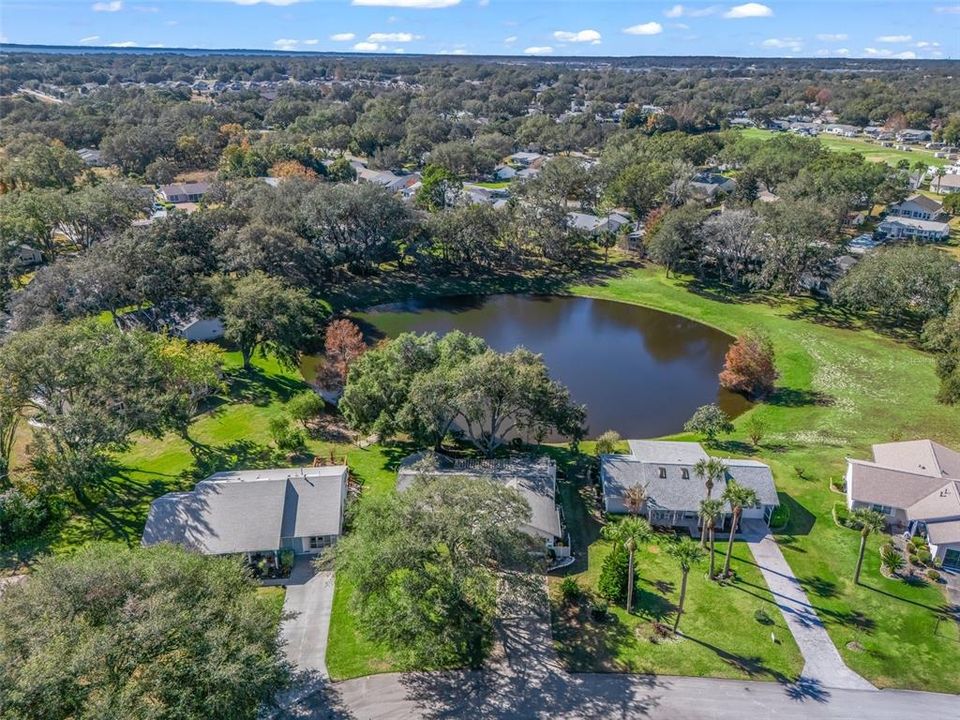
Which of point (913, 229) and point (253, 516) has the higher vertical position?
point (913, 229)

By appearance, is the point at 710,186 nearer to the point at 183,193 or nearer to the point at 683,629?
the point at 183,193

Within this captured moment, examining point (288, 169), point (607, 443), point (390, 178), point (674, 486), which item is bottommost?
point (674, 486)

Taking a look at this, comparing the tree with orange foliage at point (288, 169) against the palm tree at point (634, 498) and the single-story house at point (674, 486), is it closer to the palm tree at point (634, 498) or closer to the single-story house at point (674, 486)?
the single-story house at point (674, 486)

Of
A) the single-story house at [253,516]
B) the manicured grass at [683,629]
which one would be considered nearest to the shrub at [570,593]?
the manicured grass at [683,629]

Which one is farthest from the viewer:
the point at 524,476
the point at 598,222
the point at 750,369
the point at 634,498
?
the point at 598,222

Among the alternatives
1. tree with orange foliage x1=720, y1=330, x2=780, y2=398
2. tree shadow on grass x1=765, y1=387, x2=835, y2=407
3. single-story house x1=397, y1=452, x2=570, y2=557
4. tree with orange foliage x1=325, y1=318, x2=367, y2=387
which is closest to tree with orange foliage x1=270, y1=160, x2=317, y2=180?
tree with orange foliage x1=325, y1=318, x2=367, y2=387

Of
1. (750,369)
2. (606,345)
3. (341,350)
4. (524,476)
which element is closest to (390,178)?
(606,345)
